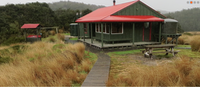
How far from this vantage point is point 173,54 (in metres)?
7.74

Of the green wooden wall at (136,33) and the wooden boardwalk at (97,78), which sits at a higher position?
the green wooden wall at (136,33)

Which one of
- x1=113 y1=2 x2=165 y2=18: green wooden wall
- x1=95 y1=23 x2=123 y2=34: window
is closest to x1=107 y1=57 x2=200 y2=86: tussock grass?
x1=95 y1=23 x2=123 y2=34: window

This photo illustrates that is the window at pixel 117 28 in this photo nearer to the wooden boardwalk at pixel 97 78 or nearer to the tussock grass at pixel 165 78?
the wooden boardwalk at pixel 97 78

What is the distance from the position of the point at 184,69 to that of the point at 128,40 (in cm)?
792

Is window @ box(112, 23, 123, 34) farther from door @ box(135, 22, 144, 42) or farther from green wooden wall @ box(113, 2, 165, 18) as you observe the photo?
door @ box(135, 22, 144, 42)

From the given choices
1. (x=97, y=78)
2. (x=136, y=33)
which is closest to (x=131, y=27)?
(x=136, y=33)

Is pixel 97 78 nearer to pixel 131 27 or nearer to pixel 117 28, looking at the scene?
pixel 117 28

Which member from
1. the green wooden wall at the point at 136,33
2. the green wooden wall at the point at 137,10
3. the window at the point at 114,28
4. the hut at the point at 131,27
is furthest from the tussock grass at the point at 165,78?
the green wooden wall at the point at 137,10

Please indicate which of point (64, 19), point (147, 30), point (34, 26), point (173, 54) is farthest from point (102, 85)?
point (64, 19)

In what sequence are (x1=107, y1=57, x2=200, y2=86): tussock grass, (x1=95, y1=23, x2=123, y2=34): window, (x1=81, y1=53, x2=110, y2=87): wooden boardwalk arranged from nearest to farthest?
(x1=107, y1=57, x2=200, y2=86): tussock grass, (x1=81, y1=53, x2=110, y2=87): wooden boardwalk, (x1=95, y1=23, x2=123, y2=34): window

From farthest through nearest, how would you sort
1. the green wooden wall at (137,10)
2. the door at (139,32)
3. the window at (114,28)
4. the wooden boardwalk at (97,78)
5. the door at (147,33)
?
the door at (147,33) → the door at (139,32) → the green wooden wall at (137,10) → the window at (114,28) → the wooden boardwalk at (97,78)

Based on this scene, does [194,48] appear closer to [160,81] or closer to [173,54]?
[173,54]

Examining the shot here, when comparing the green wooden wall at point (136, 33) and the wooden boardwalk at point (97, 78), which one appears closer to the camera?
the wooden boardwalk at point (97, 78)

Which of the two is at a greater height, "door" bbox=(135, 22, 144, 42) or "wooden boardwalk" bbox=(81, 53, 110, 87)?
"door" bbox=(135, 22, 144, 42)
